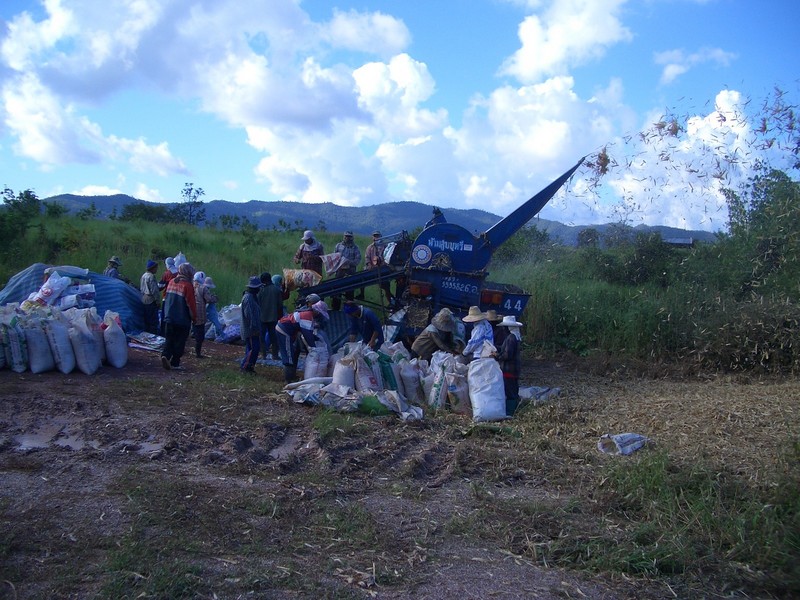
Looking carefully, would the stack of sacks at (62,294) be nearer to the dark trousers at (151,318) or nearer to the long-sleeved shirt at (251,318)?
the dark trousers at (151,318)

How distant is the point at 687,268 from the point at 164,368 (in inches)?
370

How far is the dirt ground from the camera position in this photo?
4.09m

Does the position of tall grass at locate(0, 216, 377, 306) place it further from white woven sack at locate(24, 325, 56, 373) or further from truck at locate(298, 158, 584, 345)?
white woven sack at locate(24, 325, 56, 373)

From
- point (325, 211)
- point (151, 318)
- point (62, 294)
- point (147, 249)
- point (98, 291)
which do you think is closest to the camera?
point (62, 294)

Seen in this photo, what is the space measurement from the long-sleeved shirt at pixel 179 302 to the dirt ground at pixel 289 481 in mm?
959

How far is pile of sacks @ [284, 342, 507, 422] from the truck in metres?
1.42

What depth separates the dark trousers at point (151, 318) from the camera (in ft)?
43.5

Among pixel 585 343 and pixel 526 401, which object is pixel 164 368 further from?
pixel 585 343

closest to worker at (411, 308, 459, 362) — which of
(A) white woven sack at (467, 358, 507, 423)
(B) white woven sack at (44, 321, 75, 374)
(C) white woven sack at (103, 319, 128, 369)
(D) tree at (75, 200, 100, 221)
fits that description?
(A) white woven sack at (467, 358, 507, 423)

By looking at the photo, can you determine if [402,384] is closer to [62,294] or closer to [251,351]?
[251,351]

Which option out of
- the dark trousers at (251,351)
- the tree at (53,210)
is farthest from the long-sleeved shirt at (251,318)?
the tree at (53,210)

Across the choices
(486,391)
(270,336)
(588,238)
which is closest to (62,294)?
(270,336)

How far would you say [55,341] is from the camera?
9.47m

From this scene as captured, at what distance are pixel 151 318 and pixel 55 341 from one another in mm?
3881
